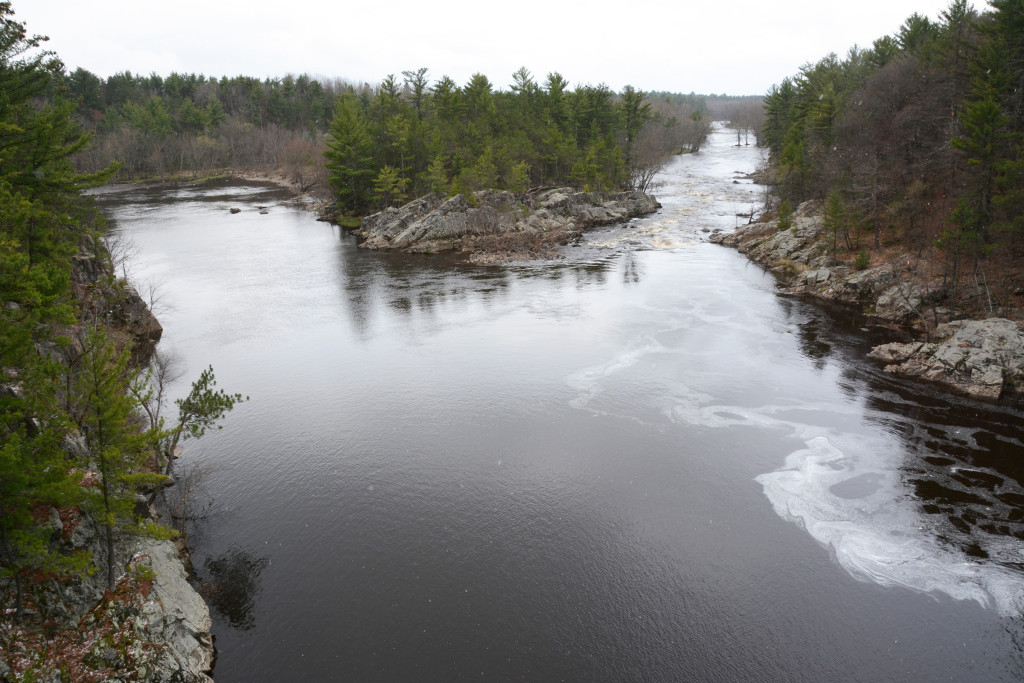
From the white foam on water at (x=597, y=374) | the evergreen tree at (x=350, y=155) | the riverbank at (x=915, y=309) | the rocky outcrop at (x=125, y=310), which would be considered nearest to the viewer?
the riverbank at (x=915, y=309)

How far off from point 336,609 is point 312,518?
5.28 m

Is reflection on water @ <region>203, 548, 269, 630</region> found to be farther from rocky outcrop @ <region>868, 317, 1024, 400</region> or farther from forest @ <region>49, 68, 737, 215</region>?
forest @ <region>49, 68, 737, 215</region>

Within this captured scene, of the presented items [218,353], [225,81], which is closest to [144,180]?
[225,81]

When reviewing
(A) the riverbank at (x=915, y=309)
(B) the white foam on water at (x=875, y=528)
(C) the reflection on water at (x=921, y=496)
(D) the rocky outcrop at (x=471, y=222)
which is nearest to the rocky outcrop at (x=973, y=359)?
(A) the riverbank at (x=915, y=309)

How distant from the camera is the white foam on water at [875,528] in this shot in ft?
66.0

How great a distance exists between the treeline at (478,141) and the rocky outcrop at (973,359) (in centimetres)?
5691

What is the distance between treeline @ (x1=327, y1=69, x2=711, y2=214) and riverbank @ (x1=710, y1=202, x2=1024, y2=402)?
123ft

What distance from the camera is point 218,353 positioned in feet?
135

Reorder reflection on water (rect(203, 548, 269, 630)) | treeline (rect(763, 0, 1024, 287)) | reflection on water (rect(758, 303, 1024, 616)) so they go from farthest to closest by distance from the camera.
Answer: treeline (rect(763, 0, 1024, 287)) → reflection on water (rect(758, 303, 1024, 616)) → reflection on water (rect(203, 548, 269, 630))

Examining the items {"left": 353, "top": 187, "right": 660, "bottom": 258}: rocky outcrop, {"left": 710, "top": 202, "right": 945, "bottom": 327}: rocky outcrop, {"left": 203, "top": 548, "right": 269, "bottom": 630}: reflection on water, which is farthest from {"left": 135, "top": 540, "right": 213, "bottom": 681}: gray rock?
{"left": 353, "top": 187, "right": 660, "bottom": 258}: rocky outcrop

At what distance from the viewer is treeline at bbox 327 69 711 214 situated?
85.4 meters

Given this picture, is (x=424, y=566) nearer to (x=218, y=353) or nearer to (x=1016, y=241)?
(x=218, y=353)

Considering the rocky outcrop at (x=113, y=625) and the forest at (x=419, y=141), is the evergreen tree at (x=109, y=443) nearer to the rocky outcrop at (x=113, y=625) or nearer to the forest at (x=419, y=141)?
the rocky outcrop at (x=113, y=625)

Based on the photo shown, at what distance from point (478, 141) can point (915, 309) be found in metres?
66.1
